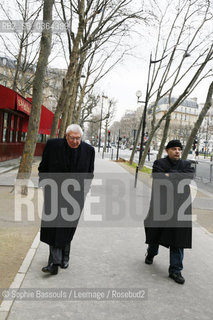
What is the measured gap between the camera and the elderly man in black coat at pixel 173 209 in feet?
13.7

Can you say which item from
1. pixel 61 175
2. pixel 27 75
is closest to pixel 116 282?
Result: pixel 61 175

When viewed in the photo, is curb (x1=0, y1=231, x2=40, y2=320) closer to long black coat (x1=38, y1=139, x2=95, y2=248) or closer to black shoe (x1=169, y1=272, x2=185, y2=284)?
long black coat (x1=38, y1=139, x2=95, y2=248)

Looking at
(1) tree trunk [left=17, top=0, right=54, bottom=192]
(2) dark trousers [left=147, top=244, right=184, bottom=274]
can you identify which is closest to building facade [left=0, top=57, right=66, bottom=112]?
(1) tree trunk [left=17, top=0, right=54, bottom=192]

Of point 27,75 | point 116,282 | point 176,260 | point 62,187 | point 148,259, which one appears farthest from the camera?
point 27,75

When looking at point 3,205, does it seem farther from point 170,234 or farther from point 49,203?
point 170,234

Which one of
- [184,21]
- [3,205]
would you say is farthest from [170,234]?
[184,21]

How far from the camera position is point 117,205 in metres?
8.91

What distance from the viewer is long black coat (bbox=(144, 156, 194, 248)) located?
4199 mm

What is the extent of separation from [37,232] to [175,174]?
2765 millimetres

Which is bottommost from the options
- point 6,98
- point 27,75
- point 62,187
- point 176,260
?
point 176,260

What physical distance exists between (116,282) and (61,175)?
1.47m

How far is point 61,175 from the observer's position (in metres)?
4.12

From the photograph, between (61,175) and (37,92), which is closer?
(61,175)

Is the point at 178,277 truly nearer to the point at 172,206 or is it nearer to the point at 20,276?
the point at 172,206
